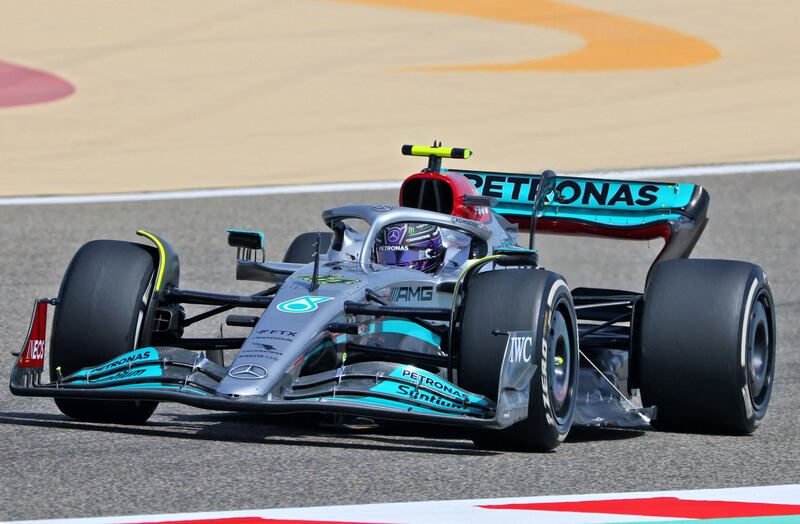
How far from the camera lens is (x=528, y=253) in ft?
27.5

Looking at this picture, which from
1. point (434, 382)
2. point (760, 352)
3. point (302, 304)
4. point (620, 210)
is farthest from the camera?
point (620, 210)

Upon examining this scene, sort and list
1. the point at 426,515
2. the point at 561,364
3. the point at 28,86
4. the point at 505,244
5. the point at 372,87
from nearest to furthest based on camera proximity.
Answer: the point at 426,515 < the point at 561,364 < the point at 505,244 < the point at 28,86 < the point at 372,87

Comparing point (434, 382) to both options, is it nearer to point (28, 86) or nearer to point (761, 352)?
point (761, 352)

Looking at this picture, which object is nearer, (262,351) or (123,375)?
(262,351)

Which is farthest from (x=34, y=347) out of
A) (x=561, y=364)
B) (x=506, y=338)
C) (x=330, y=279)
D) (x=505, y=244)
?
(x=505, y=244)

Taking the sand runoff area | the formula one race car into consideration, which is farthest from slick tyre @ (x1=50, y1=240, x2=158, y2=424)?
the sand runoff area

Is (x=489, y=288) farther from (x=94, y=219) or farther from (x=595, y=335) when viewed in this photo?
(x=94, y=219)

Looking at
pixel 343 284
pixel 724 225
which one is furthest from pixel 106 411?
pixel 724 225

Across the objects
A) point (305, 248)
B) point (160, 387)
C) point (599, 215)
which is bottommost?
point (160, 387)

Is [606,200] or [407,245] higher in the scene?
[606,200]

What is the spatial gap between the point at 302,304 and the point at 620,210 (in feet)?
10.8

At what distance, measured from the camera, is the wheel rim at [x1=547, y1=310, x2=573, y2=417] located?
26.1 ft

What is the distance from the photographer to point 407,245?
8930 millimetres

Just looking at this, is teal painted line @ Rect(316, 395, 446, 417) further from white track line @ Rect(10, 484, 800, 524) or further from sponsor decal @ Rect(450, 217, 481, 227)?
sponsor decal @ Rect(450, 217, 481, 227)
